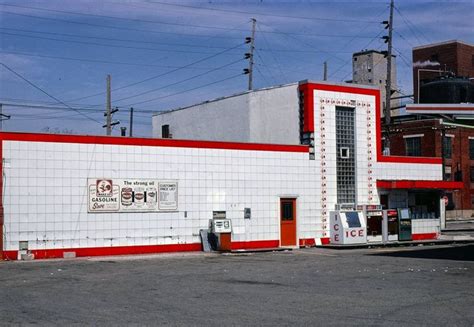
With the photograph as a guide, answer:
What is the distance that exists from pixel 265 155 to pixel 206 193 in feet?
10.8

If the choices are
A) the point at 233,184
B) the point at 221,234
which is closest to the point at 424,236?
the point at 233,184

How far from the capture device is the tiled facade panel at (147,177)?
22656 mm

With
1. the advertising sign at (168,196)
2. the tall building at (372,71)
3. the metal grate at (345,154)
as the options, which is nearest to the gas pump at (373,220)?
the metal grate at (345,154)

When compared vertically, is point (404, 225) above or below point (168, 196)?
below

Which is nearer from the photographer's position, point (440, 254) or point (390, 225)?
point (440, 254)

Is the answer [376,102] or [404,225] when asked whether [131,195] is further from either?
[404,225]

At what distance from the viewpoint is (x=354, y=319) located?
34.6ft

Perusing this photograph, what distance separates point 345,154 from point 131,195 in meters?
10.7

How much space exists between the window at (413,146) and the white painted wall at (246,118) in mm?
35925

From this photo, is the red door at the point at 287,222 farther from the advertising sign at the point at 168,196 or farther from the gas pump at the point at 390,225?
the advertising sign at the point at 168,196

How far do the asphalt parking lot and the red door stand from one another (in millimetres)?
5623

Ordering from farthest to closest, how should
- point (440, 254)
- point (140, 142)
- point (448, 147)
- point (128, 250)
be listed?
point (448, 147) → point (140, 142) → point (440, 254) → point (128, 250)

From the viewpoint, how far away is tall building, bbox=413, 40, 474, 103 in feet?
287

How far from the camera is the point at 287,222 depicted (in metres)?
28.6
